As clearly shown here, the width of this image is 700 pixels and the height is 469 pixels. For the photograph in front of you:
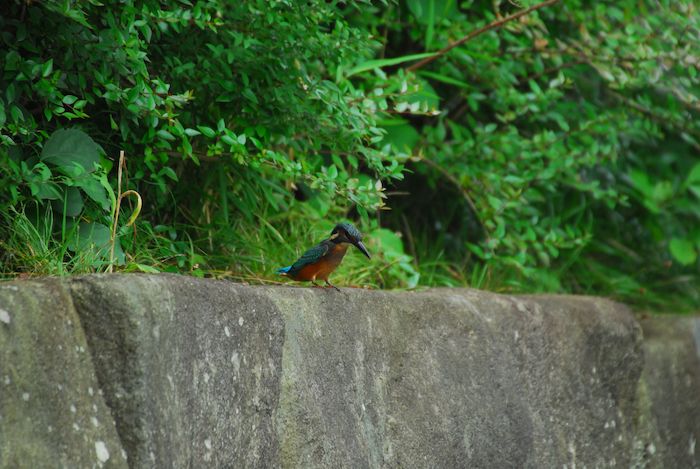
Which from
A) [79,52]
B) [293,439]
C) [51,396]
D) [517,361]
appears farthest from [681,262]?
[51,396]

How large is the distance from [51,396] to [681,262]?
12.3 feet

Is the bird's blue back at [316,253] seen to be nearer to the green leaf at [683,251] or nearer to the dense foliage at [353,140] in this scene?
the dense foliage at [353,140]

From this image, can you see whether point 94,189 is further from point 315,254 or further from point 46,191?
point 315,254

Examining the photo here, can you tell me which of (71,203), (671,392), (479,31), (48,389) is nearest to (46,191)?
(71,203)

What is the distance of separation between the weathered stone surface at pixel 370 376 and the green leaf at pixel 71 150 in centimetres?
53

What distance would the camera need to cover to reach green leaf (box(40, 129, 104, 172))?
248cm

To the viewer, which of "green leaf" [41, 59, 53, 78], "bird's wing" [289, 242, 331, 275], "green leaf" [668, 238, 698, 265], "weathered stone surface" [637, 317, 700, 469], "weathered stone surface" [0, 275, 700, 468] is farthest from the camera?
"green leaf" [668, 238, 698, 265]

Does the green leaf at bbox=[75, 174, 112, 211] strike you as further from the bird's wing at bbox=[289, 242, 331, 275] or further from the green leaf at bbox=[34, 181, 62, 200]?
the bird's wing at bbox=[289, 242, 331, 275]

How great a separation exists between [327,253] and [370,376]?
399 millimetres

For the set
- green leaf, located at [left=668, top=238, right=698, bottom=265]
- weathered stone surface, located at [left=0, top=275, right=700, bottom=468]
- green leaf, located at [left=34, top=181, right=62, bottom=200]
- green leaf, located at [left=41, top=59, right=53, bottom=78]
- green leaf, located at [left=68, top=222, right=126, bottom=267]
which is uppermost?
green leaf, located at [left=41, top=59, right=53, bottom=78]

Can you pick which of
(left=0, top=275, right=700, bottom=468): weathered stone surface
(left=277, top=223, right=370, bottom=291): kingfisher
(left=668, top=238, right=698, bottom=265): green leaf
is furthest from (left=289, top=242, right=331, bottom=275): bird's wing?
(left=668, top=238, right=698, bottom=265): green leaf

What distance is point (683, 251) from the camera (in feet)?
15.9

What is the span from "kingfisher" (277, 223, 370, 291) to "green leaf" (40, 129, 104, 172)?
0.67m

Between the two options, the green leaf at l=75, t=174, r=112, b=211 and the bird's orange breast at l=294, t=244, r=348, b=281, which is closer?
the green leaf at l=75, t=174, r=112, b=211
